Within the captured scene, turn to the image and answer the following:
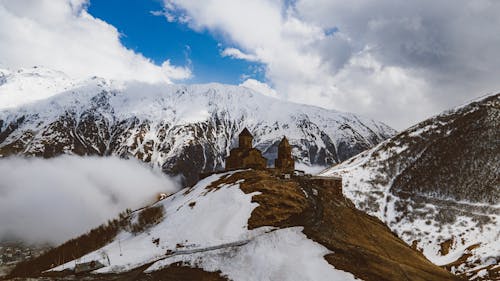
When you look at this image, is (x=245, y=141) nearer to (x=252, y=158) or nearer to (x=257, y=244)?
(x=252, y=158)

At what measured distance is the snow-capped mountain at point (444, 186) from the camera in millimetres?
96650

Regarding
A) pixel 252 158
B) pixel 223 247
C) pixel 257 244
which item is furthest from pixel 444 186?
pixel 223 247

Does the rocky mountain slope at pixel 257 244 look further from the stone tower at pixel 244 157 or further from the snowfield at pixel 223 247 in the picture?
the stone tower at pixel 244 157

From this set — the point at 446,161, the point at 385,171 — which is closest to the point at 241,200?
the point at 385,171

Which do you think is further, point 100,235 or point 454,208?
point 454,208

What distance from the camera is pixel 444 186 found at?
124 meters

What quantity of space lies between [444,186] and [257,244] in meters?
98.8

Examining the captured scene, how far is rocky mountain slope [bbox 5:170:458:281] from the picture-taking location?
40.8 meters

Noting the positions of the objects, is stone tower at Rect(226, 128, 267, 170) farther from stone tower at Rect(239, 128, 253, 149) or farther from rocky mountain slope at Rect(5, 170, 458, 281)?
rocky mountain slope at Rect(5, 170, 458, 281)

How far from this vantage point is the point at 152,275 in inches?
1612

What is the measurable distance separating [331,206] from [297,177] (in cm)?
1432

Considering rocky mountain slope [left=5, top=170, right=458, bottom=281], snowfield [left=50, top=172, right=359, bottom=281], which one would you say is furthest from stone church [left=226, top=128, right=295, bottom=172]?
snowfield [left=50, top=172, right=359, bottom=281]

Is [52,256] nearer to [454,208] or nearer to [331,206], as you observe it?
[331,206]

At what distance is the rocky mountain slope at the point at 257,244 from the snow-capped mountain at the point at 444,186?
41859mm
